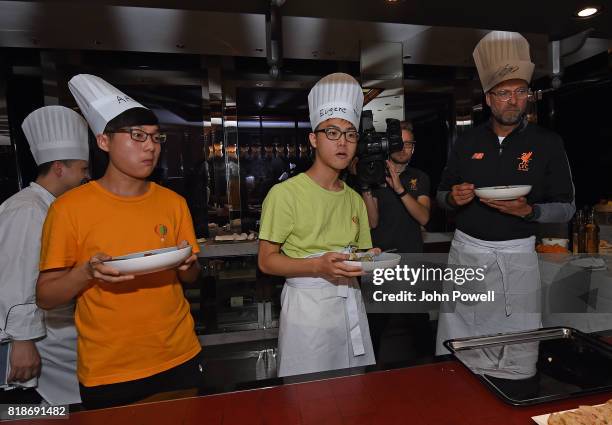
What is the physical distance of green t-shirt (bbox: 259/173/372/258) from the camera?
141 cm

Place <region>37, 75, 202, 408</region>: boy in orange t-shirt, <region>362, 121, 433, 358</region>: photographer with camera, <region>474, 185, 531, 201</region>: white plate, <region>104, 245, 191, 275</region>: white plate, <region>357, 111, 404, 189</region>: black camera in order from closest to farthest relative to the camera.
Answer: <region>104, 245, 191, 275</region>: white plate
<region>37, 75, 202, 408</region>: boy in orange t-shirt
<region>474, 185, 531, 201</region>: white plate
<region>357, 111, 404, 189</region>: black camera
<region>362, 121, 433, 358</region>: photographer with camera

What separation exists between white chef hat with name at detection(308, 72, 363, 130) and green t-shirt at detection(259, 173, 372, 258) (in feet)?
0.85

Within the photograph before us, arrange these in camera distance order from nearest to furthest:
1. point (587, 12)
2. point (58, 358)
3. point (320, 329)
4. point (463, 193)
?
point (587, 12)
point (320, 329)
point (58, 358)
point (463, 193)

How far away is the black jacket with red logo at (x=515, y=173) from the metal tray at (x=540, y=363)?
0.79 m

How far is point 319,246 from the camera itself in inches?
57.1

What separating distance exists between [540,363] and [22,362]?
175 centimetres

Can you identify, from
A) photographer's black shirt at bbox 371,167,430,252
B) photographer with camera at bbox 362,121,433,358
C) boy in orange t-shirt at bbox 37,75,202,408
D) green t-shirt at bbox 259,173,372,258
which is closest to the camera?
boy in orange t-shirt at bbox 37,75,202,408

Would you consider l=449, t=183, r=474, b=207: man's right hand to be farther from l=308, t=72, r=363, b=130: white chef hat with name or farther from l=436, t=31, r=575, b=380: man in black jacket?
l=308, t=72, r=363, b=130: white chef hat with name

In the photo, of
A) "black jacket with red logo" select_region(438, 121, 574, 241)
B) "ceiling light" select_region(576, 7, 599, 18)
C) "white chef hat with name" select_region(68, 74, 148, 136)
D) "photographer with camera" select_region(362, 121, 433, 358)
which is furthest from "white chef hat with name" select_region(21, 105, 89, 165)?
"ceiling light" select_region(576, 7, 599, 18)

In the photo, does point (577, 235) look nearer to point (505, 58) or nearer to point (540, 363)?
point (505, 58)

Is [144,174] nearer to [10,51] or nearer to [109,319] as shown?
[109,319]

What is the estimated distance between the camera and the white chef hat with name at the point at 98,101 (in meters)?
1.22

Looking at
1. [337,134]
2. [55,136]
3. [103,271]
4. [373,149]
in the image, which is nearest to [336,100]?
[337,134]

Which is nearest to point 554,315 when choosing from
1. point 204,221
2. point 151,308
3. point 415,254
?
point 415,254
